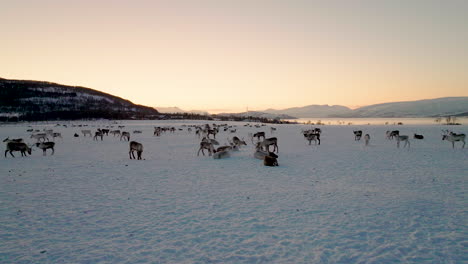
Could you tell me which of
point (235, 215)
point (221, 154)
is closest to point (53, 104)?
point (221, 154)

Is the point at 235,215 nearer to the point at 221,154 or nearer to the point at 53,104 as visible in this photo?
the point at 221,154

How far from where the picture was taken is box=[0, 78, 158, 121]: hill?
93.4 meters

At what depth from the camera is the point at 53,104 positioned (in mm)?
115812

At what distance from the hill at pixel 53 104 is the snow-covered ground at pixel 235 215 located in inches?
3558

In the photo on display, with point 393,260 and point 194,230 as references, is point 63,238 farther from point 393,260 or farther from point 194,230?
point 393,260

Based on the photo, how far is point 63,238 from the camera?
6059 millimetres

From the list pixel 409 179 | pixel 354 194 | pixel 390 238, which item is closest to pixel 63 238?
pixel 390 238

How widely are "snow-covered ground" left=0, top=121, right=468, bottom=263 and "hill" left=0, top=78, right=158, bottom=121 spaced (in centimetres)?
9036

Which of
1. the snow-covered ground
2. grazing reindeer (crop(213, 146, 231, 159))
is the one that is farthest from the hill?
the snow-covered ground

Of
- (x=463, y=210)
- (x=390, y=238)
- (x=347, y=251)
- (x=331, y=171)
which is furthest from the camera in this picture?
(x=331, y=171)

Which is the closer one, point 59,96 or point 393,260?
point 393,260

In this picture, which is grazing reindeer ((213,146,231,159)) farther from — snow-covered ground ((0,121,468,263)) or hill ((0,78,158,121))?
hill ((0,78,158,121))

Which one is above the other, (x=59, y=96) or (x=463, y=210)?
(x=59, y=96)

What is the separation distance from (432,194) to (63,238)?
1129cm
